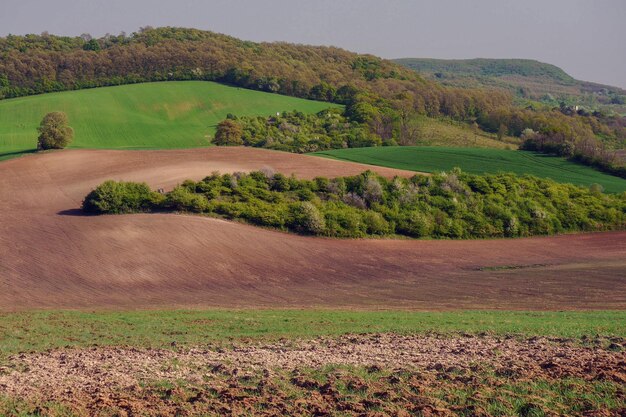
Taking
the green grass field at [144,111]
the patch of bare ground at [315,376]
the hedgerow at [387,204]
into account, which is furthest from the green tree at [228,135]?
the patch of bare ground at [315,376]

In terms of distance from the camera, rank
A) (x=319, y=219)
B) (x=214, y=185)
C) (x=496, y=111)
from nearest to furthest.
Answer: (x=319, y=219), (x=214, y=185), (x=496, y=111)

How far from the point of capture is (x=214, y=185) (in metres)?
48.9

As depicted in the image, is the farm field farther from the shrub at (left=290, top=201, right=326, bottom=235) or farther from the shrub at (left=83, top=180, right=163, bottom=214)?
the shrub at (left=83, top=180, right=163, bottom=214)

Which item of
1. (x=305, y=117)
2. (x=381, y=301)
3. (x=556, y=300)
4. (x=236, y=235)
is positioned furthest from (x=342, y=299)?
(x=305, y=117)

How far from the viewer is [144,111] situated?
108188 mm

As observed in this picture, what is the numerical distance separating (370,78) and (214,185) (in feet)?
299

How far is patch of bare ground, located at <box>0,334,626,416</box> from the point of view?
39.4 ft

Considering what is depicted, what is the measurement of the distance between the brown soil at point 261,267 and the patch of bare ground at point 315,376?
1162 cm

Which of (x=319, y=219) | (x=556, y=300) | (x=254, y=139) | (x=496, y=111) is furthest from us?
(x=496, y=111)

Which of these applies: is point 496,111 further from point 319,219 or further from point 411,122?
point 319,219

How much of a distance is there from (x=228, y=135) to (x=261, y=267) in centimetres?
5693

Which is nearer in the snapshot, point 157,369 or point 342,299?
point 157,369

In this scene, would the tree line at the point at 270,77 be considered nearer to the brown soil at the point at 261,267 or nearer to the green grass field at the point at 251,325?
the brown soil at the point at 261,267

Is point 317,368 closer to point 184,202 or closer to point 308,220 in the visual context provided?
point 308,220
